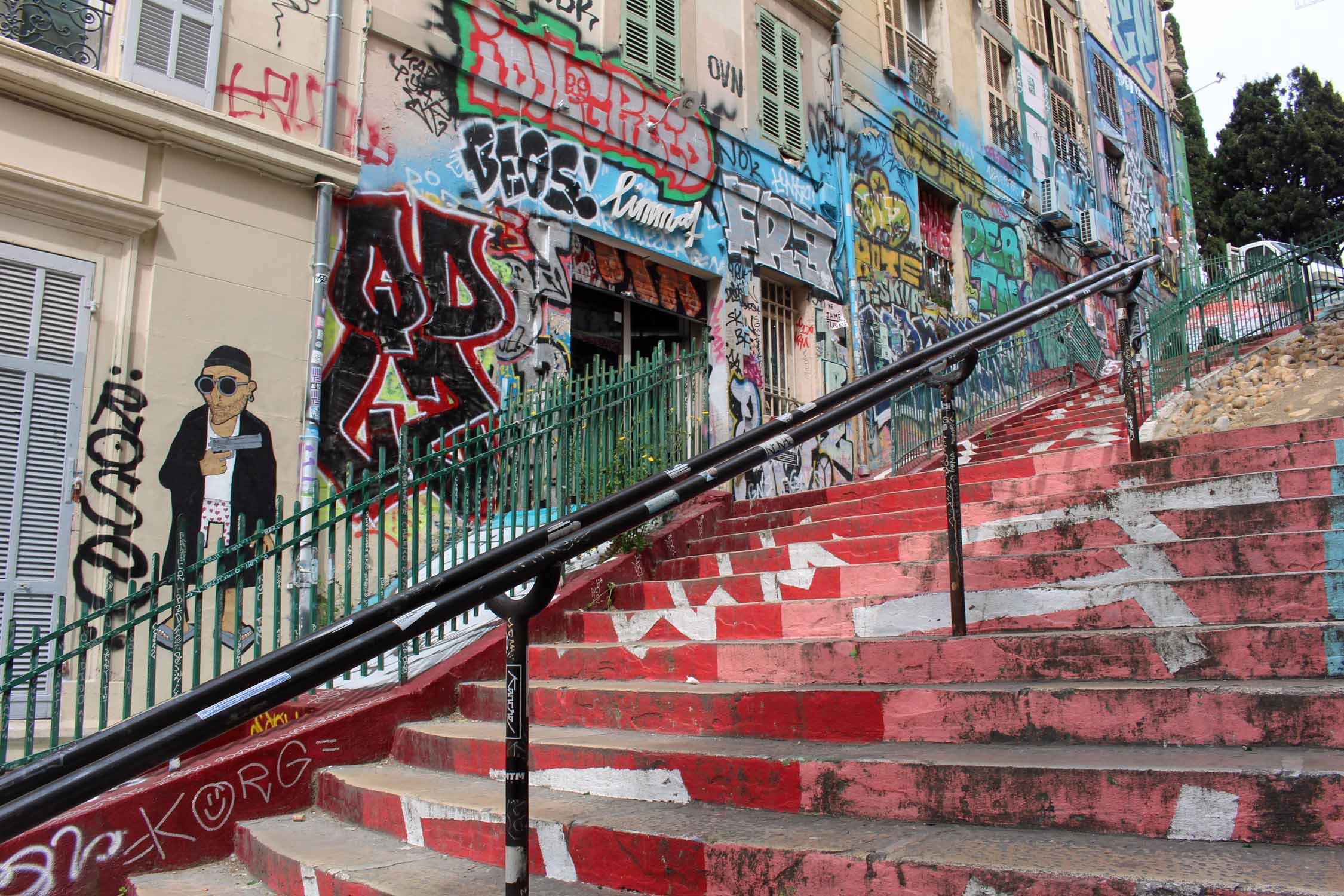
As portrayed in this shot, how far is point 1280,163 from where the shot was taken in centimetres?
3284

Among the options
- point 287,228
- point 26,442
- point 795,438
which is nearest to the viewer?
point 795,438

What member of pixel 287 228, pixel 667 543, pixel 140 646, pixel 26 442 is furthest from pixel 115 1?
pixel 667 543

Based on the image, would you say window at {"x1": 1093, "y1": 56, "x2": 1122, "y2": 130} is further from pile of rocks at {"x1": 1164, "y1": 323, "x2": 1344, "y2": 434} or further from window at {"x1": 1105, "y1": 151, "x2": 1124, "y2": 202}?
pile of rocks at {"x1": 1164, "y1": 323, "x2": 1344, "y2": 434}

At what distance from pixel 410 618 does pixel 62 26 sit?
5.89 metres

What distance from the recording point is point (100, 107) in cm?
582

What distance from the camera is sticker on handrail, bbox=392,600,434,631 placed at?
2.10 m

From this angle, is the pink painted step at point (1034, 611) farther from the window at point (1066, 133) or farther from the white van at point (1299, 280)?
the window at point (1066, 133)

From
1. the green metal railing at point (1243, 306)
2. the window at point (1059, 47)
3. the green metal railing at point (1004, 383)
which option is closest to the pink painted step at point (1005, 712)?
the green metal railing at point (1004, 383)

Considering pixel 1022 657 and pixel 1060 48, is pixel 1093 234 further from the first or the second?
pixel 1022 657

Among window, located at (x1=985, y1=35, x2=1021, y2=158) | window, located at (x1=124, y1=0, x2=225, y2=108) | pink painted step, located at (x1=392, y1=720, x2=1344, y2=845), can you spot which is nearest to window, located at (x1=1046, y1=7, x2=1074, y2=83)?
window, located at (x1=985, y1=35, x2=1021, y2=158)

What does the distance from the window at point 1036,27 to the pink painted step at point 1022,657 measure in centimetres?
1555

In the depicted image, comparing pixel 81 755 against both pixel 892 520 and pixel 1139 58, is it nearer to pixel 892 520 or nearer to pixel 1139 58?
pixel 892 520

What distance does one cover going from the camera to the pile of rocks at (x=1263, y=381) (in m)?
7.52

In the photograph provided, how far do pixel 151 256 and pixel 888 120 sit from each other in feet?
31.2
